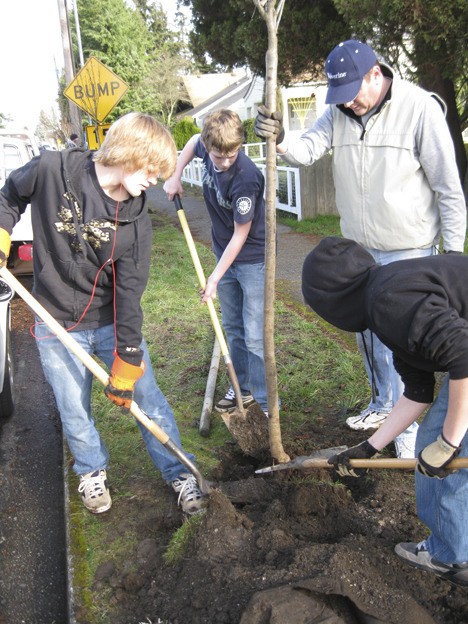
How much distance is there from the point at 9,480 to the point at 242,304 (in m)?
1.86

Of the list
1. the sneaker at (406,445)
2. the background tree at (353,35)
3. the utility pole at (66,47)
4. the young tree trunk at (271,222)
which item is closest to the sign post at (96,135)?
the background tree at (353,35)

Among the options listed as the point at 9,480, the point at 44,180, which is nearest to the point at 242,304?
the point at 44,180

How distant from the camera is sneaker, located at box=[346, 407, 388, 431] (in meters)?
3.58

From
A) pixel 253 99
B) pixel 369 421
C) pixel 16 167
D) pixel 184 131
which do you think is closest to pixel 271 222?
pixel 369 421

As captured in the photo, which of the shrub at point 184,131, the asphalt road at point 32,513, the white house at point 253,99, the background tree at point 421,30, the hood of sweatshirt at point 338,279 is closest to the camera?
the hood of sweatshirt at point 338,279

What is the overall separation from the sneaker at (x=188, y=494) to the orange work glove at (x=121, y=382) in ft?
2.06

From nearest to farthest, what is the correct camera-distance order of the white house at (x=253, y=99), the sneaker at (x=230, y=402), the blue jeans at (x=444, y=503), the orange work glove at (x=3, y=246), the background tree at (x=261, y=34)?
1. the blue jeans at (x=444, y=503)
2. the orange work glove at (x=3, y=246)
3. the sneaker at (x=230, y=402)
4. the background tree at (x=261, y=34)
5. the white house at (x=253, y=99)

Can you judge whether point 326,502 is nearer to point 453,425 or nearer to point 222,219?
point 453,425

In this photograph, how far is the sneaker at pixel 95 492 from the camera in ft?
9.90

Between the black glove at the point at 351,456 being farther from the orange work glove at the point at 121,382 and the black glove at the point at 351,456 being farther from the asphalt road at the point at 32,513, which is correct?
the asphalt road at the point at 32,513

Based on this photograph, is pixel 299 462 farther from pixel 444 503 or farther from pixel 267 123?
pixel 267 123

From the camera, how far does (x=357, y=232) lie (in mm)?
3217

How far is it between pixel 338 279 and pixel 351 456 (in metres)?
0.95

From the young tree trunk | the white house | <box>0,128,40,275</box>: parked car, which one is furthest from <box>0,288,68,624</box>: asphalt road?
the white house
